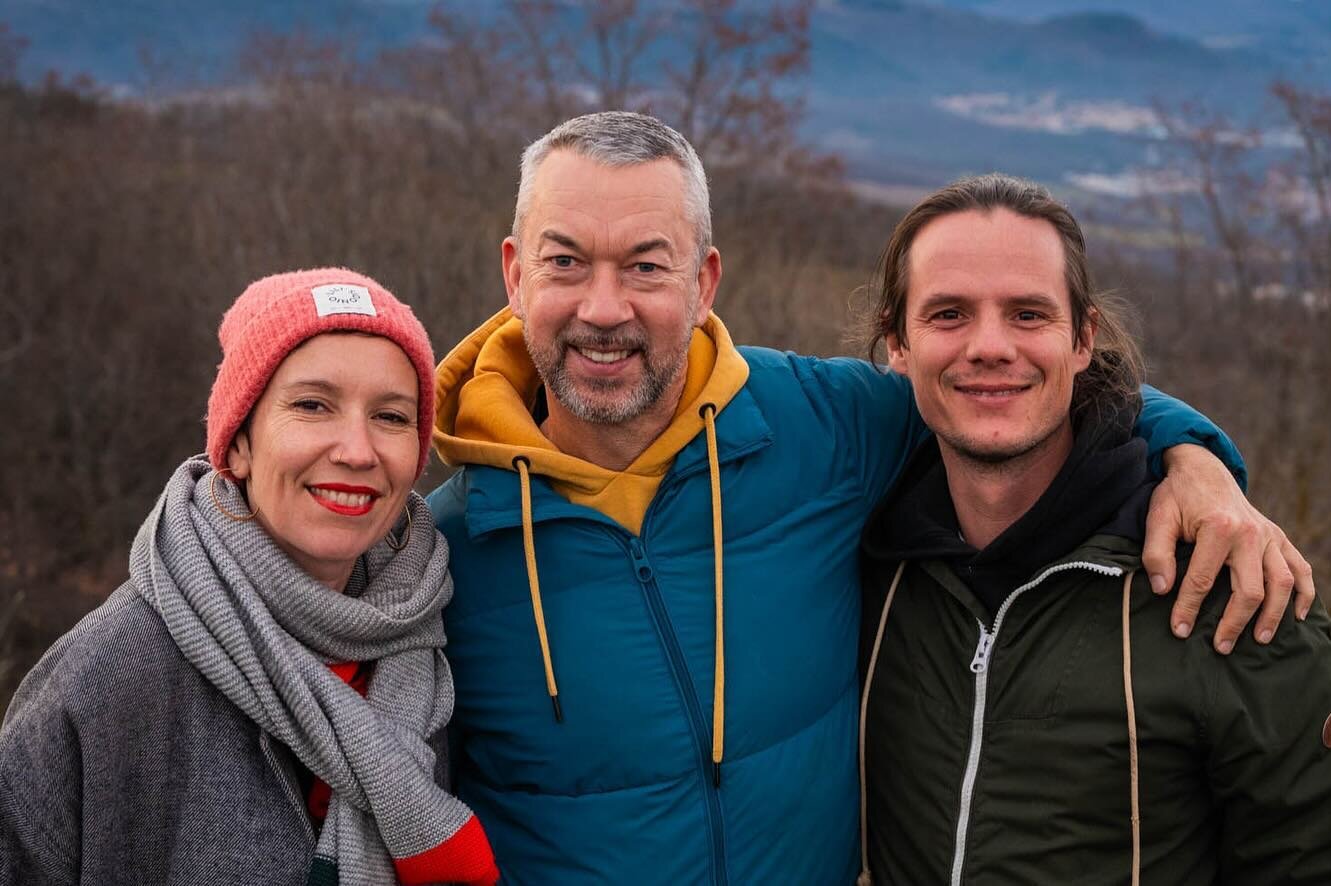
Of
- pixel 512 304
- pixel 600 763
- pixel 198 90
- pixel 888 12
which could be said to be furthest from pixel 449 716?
pixel 888 12

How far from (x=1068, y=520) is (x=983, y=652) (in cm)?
34

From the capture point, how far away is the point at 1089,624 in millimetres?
2654

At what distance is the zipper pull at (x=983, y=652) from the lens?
2.72 m

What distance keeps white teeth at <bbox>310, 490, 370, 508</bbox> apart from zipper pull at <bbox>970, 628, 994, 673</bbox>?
134cm

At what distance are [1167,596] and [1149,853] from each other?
21.1 inches

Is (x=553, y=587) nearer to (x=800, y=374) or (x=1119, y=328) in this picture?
(x=800, y=374)

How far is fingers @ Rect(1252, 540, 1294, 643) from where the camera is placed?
8.12ft

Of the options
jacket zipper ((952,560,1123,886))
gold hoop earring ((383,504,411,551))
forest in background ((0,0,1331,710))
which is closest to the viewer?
jacket zipper ((952,560,1123,886))

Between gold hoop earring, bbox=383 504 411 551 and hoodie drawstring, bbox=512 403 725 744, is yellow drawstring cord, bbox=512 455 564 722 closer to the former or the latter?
hoodie drawstring, bbox=512 403 725 744

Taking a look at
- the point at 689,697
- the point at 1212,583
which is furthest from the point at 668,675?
the point at 1212,583

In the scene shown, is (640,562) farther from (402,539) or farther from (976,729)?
(976,729)

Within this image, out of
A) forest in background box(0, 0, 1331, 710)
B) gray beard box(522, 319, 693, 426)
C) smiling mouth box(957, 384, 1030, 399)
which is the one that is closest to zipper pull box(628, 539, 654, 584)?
gray beard box(522, 319, 693, 426)

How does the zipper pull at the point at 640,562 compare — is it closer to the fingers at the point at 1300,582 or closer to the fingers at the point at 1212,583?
the fingers at the point at 1212,583

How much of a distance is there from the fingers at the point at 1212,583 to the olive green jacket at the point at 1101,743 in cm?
3
